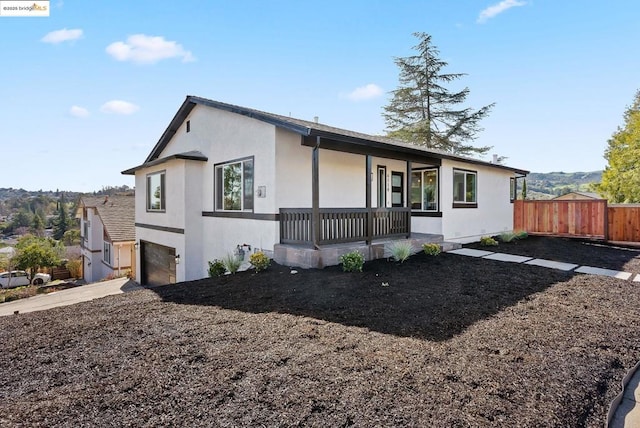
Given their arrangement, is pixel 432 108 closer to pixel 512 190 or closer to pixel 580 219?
pixel 512 190

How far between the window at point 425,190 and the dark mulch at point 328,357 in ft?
17.4

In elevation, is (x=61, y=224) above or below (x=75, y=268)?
above

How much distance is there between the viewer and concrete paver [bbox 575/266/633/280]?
7018 mm

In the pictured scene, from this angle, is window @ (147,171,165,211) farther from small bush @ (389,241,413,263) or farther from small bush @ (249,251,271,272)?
small bush @ (389,241,413,263)

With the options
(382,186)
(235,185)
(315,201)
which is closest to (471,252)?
(382,186)

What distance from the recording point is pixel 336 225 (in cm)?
759

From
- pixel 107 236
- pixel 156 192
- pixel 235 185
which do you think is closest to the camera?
pixel 235 185

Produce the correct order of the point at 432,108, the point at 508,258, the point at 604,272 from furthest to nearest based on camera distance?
the point at 432,108 < the point at 508,258 < the point at 604,272

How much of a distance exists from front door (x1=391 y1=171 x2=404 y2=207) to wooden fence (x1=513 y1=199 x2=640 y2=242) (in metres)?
6.02

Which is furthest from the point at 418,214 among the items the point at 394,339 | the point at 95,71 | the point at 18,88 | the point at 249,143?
the point at 18,88

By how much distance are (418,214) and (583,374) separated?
27.9 ft

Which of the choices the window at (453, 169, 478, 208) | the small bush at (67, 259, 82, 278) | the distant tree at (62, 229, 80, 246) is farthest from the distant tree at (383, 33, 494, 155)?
the distant tree at (62, 229, 80, 246)

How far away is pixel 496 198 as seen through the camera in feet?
43.2

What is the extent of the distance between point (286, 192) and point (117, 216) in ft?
53.3
